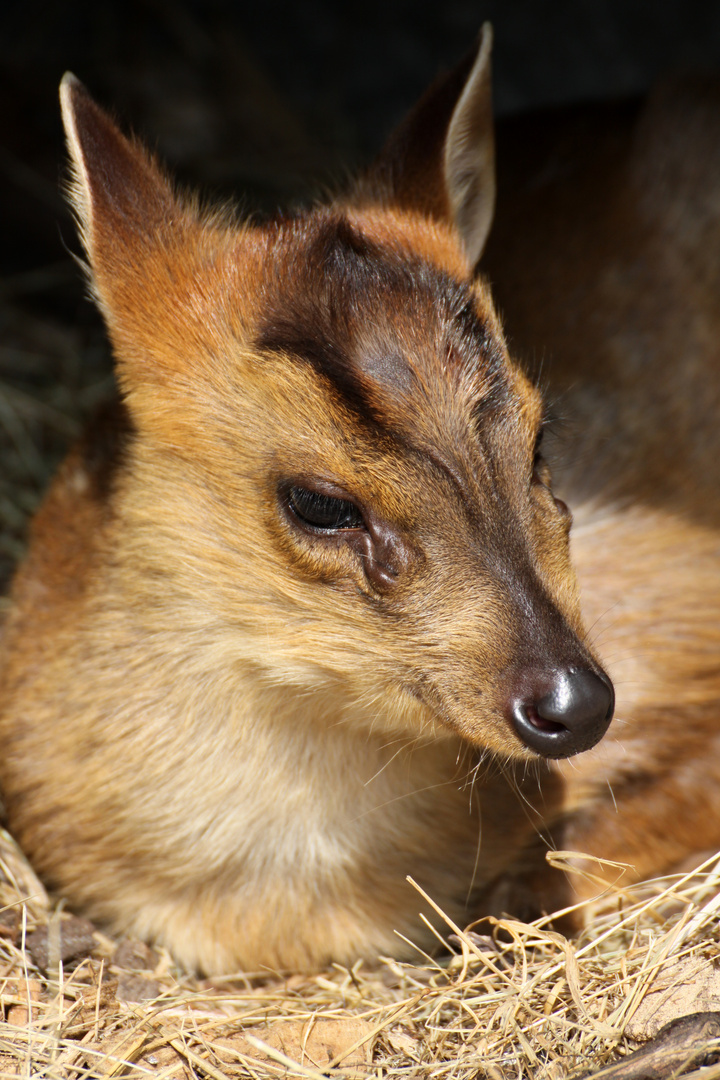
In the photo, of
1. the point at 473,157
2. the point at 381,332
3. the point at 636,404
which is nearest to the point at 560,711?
the point at 381,332

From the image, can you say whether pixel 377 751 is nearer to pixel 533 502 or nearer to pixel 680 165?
pixel 533 502

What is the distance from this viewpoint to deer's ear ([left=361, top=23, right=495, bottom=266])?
3.96 meters

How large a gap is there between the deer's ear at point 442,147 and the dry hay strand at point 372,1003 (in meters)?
2.40

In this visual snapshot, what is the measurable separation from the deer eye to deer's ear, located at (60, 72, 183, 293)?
Result: 0.98 metres

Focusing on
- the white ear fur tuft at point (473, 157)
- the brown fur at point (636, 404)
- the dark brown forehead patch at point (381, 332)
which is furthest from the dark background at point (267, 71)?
the dark brown forehead patch at point (381, 332)

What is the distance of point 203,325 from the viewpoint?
11.2 ft

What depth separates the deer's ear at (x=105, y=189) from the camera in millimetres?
3395

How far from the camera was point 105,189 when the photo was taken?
346 centimetres

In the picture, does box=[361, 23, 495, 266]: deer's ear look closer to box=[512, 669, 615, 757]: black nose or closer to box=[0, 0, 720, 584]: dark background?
box=[512, 669, 615, 757]: black nose

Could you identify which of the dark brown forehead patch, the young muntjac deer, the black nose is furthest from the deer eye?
the black nose

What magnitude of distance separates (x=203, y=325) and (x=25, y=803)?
1.88 metres

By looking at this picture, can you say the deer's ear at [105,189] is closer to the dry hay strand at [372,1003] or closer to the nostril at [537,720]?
the nostril at [537,720]

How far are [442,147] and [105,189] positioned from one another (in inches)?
48.3

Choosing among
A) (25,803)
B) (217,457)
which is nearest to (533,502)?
(217,457)
